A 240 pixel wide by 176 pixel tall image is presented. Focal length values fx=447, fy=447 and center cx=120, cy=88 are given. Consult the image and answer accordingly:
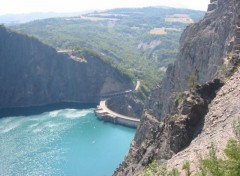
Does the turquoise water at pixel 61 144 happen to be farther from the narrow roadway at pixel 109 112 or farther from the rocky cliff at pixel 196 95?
the rocky cliff at pixel 196 95

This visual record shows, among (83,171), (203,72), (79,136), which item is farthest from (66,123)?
(203,72)

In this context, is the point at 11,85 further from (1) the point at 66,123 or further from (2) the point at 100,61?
(1) the point at 66,123

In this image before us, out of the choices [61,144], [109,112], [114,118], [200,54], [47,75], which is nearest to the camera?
[200,54]

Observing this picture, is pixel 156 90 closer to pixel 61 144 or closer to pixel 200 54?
pixel 200 54

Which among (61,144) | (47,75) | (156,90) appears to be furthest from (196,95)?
(47,75)

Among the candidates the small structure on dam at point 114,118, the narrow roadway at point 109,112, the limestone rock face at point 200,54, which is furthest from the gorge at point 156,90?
the small structure on dam at point 114,118

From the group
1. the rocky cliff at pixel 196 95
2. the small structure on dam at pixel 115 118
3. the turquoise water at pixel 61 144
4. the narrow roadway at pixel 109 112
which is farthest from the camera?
the narrow roadway at pixel 109 112
